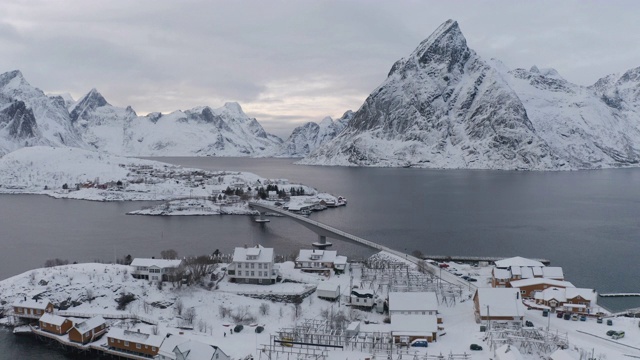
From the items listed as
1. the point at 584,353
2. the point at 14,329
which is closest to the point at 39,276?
the point at 14,329

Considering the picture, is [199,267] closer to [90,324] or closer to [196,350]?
[90,324]

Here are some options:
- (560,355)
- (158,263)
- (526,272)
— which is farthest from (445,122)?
(560,355)

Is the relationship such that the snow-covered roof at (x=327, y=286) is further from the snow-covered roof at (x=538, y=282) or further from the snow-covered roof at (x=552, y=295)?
the snow-covered roof at (x=552, y=295)

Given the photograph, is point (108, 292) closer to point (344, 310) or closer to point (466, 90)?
point (344, 310)

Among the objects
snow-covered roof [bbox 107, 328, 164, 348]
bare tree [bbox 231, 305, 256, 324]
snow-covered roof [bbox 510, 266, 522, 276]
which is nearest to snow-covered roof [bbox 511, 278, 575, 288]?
snow-covered roof [bbox 510, 266, 522, 276]

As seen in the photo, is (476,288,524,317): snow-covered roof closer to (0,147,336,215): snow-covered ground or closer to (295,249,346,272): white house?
(295,249,346,272): white house

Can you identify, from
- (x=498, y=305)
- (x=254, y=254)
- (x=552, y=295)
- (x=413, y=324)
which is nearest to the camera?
(x=413, y=324)
